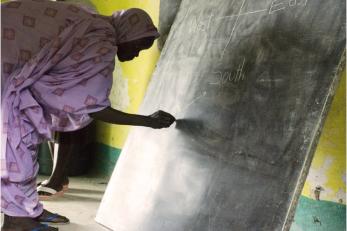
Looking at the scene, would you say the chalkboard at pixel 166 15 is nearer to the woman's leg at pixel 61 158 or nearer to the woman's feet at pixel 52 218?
the woman's leg at pixel 61 158

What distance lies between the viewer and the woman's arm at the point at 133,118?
6.73 feet

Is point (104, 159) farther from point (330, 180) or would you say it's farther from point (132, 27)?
point (330, 180)

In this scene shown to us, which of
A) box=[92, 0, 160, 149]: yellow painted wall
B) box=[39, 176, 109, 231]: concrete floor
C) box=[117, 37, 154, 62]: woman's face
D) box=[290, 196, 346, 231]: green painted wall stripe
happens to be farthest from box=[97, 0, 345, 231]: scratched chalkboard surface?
box=[92, 0, 160, 149]: yellow painted wall

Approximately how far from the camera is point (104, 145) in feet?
12.4

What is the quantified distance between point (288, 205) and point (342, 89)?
0.72m

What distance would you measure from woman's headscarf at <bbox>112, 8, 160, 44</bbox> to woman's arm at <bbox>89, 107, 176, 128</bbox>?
12.8 inches

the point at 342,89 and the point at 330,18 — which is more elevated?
the point at 330,18

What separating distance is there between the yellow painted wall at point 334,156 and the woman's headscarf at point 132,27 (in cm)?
87

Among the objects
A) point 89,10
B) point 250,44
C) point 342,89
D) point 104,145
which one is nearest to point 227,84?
point 250,44

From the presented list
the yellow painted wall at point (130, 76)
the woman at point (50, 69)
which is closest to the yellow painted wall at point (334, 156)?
the woman at point (50, 69)

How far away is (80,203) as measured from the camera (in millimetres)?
2979

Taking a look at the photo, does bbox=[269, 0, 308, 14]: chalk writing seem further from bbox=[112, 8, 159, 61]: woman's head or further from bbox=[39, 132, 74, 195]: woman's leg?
bbox=[39, 132, 74, 195]: woman's leg

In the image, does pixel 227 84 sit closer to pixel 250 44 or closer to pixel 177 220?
pixel 250 44

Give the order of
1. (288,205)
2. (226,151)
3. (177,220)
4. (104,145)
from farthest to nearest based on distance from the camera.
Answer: (104,145) → (177,220) → (226,151) → (288,205)
